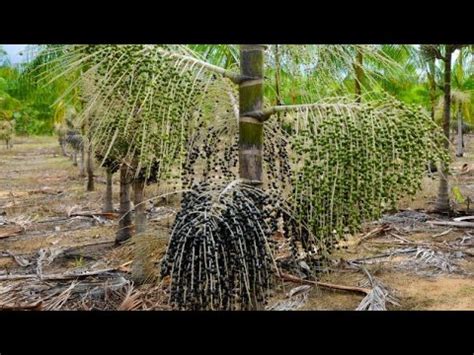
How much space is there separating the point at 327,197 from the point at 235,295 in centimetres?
39

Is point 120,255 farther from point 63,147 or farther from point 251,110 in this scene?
point 63,147

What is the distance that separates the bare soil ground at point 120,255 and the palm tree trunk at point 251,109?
0.46 meters

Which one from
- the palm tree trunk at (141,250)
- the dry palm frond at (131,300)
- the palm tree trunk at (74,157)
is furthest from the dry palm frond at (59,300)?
the palm tree trunk at (74,157)

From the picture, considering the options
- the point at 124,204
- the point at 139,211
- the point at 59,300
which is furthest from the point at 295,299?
the point at 124,204

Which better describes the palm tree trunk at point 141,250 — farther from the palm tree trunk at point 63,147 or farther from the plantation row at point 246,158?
the palm tree trunk at point 63,147

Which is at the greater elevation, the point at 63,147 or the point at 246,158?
the point at 63,147

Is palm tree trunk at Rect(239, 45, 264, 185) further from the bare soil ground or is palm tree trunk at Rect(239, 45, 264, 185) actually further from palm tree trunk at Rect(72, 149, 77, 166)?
palm tree trunk at Rect(72, 149, 77, 166)

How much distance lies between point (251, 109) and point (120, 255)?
7.52 feet

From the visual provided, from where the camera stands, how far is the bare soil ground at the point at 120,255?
313 cm

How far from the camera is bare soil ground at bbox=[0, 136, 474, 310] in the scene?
3.13 metres

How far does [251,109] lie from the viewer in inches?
70.9

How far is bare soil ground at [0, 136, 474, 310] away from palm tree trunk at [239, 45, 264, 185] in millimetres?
457
